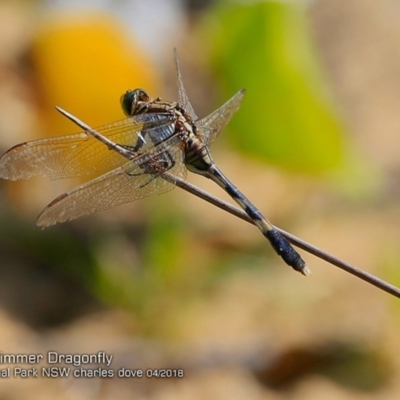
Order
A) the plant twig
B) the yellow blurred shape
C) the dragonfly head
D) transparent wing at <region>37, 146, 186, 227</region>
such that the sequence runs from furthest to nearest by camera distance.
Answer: the yellow blurred shape < the dragonfly head < transparent wing at <region>37, 146, 186, 227</region> < the plant twig

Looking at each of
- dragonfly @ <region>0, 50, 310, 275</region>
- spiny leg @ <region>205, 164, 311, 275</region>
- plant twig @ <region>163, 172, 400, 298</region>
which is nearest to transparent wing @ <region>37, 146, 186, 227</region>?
dragonfly @ <region>0, 50, 310, 275</region>

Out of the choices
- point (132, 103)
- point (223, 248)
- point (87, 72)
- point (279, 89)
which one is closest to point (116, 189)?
point (132, 103)

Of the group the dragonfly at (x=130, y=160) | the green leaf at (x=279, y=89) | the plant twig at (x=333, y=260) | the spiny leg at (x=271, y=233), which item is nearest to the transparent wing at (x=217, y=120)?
the dragonfly at (x=130, y=160)

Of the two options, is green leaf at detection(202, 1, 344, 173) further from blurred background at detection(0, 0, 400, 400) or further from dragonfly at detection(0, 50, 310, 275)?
dragonfly at detection(0, 50, 310, 275)

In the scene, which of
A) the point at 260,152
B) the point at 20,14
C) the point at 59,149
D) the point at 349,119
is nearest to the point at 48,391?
the point at 59,149

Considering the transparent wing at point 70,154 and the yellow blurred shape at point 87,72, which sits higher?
the yellow blurred shape at point 87,72

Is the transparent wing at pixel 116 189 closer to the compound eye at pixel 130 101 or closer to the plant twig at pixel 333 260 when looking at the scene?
the compound eye at pixel 130 101

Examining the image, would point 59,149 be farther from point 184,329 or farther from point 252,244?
point 252,244
